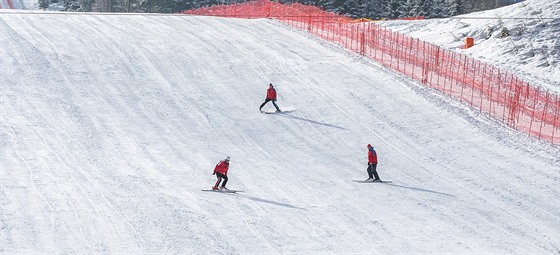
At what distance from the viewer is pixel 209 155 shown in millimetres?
29734

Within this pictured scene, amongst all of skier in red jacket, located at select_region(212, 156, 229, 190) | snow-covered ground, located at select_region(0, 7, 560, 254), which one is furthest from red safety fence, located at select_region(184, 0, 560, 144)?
skier in red jacket, located at select_region(212, 156, 229, 190)

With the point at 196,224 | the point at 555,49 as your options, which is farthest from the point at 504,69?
the point at 196,224

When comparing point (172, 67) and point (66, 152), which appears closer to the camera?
point (66, 152)

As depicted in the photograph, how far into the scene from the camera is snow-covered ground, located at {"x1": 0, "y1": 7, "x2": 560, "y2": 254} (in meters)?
21.8

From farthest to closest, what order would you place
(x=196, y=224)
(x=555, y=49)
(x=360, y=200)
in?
(x=555, y=49) < (x=360, y=200) < (x=196, y=224)

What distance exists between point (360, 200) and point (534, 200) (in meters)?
5.12

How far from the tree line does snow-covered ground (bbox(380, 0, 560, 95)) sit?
22.9 meters

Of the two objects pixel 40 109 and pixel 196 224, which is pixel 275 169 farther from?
pixel 40 109

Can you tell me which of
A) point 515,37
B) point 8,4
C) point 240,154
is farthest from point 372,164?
point 8,4

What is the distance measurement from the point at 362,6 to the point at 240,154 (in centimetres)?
4850

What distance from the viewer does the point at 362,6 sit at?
7662 centimetres

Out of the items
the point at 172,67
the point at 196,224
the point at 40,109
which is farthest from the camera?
the point at 172,67

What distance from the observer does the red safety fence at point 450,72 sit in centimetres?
3459

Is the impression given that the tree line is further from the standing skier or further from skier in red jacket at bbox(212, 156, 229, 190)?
skier in red jacket at bbox(212, 156, 229, 190)
